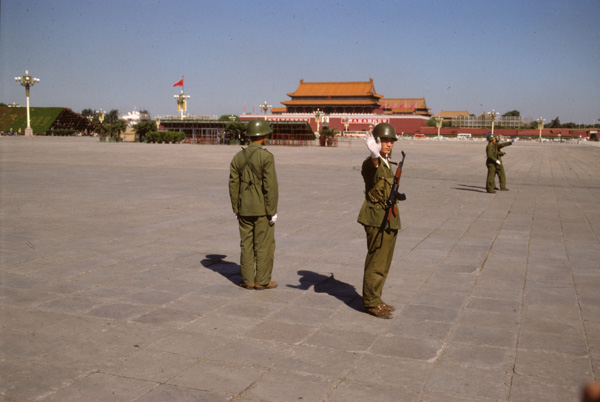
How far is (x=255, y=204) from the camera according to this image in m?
4.86

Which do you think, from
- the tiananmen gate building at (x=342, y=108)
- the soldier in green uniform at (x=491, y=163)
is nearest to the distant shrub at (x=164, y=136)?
the tiananmen gate building at (x=342, y=108)

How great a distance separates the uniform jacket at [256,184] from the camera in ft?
16.0

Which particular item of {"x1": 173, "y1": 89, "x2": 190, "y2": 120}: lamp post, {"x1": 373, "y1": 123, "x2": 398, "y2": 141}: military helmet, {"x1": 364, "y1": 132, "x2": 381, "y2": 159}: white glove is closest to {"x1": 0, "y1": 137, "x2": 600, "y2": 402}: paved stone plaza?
{"x1": 364, "y1": 132, "x2": 381, "y2": 159}: white glove

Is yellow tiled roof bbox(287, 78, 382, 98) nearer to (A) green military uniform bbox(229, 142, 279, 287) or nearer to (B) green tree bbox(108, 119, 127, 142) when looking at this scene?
(B) green tree bbox(108, 119, 127, 142)

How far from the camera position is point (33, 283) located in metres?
4.95

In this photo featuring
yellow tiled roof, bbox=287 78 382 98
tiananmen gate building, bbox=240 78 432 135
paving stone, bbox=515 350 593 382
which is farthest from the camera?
yellow tiled roof, bbox=287 78 382 98

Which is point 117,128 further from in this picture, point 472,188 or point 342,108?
point 342,108

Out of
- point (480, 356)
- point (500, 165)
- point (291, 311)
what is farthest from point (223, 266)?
point (500, 165)

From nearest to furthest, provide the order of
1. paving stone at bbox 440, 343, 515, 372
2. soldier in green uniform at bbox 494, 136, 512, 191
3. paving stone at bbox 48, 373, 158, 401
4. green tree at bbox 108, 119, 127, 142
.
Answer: paving stone at bbox 48, 373, 158, 401
paving stone at bbox 440, 343, 515, 372
soldier in green uniform at bbox 494, 136, 512, 191
green tree at bbox 108, 119, 127, 142

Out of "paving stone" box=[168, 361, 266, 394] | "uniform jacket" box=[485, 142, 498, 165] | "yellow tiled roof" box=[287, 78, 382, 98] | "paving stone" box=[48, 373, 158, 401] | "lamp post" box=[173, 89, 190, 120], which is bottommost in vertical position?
"paving stone" box=[168, 361, 266, 394]

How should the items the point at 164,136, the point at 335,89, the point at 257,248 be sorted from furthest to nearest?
the point at 335,89 → the point at 164,136 → the point at 257,248

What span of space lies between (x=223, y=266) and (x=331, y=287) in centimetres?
130

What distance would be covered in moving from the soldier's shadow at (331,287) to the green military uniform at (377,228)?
0.29 meters

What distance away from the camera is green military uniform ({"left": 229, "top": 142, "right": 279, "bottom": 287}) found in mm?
4875
